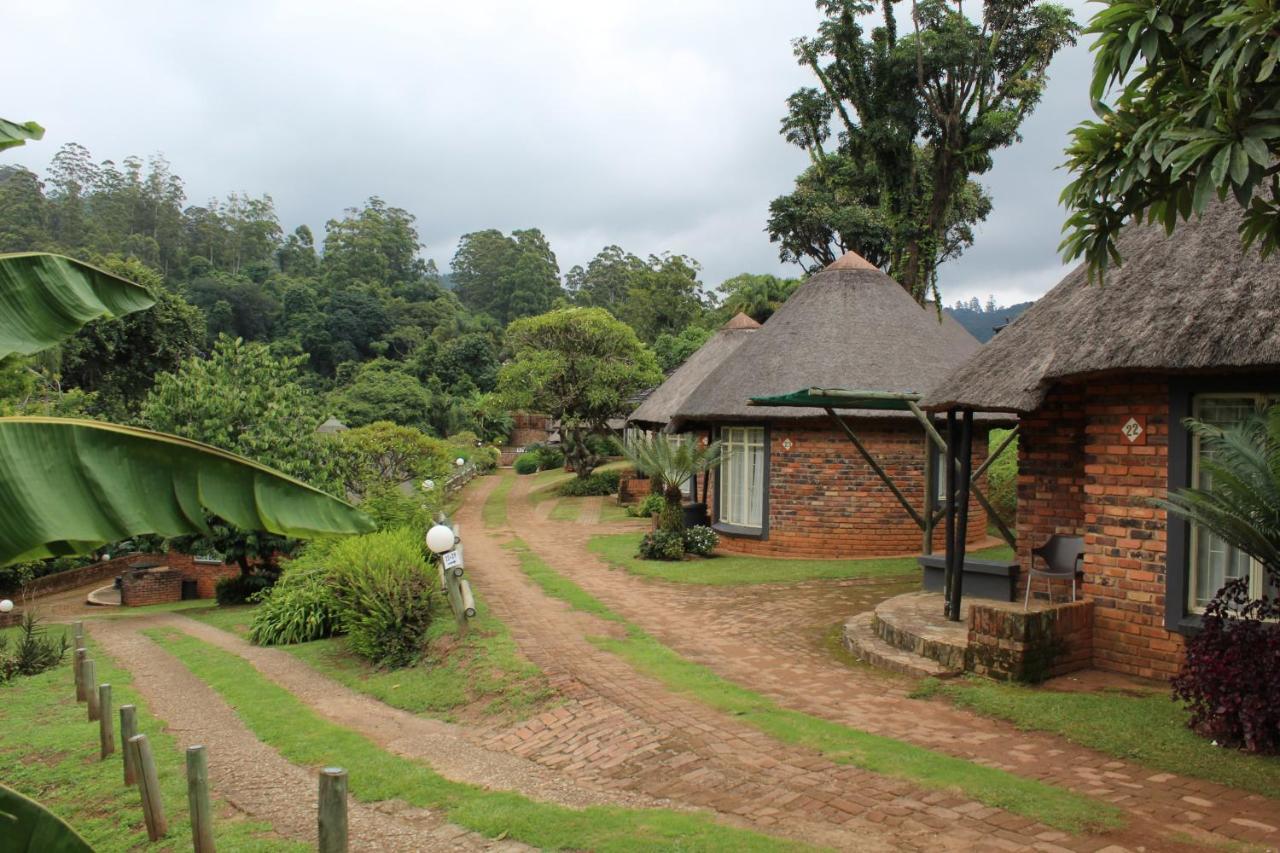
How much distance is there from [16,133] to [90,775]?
6069 mm

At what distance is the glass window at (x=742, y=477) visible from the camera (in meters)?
17.2

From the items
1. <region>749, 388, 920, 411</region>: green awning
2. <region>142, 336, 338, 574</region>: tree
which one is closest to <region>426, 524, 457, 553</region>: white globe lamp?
<region>749, 388, 920, 411</region>: green awning

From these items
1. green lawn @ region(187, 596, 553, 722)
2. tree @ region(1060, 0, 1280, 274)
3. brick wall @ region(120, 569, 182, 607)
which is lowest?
brick wall @ region(120, 569, 182, 607)

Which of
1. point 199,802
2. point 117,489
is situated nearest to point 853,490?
point 199,802

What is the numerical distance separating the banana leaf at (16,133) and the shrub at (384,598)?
7357 millimetres

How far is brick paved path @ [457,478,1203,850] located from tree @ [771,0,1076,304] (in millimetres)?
23409

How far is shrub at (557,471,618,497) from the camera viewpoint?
1241 inches

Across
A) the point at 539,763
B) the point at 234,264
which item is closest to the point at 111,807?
the point at 539,763

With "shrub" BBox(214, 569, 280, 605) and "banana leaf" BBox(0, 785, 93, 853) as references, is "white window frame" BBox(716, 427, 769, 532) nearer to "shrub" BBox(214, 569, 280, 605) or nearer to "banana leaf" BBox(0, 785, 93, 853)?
"shrub" BBox(214, 569, 280, 605)

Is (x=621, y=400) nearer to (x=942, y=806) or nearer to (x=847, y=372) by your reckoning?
(x=847, y=372)

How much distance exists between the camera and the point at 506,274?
92250mm

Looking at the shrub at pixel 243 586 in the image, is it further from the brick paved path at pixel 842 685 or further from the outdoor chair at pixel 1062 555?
the outdoor chair at pixel 1062 555

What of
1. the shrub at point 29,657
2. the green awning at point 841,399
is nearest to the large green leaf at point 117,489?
the green awning at point 841,399

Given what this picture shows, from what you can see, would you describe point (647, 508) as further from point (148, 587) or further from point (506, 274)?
point (506, 274)
